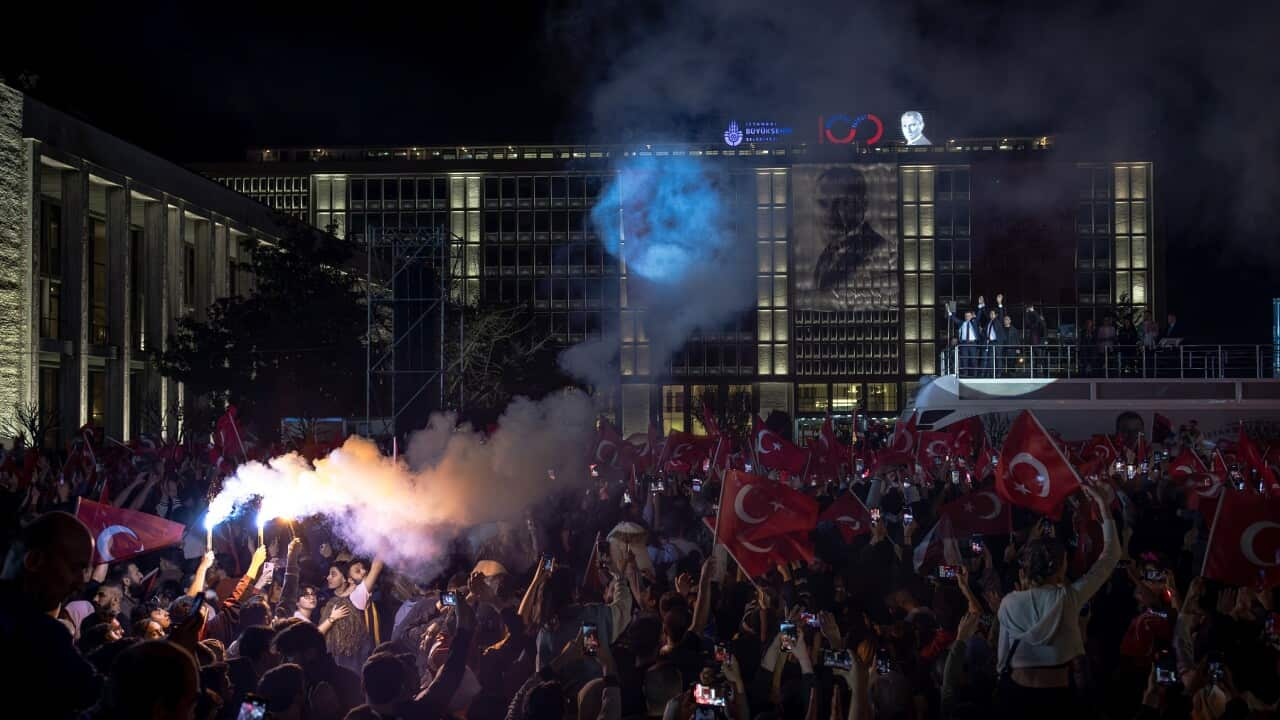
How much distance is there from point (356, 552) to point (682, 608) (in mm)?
3929

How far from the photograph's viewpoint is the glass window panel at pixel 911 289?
85.3 m

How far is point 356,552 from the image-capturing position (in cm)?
1129

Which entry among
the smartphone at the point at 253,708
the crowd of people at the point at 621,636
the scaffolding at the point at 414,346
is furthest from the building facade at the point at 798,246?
the smartphone at the point at 253,708

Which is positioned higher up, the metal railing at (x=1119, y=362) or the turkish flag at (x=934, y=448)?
the metal railing at (x=1119, y=362)

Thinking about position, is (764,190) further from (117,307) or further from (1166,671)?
(1166,671)

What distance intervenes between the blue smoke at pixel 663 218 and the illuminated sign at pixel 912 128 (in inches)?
540

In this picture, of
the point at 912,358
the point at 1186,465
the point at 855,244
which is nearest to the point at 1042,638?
the point at 1186,465

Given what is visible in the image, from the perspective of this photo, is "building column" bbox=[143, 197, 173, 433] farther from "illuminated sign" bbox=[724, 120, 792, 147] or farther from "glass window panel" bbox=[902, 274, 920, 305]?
"glass window panel" bbox=[902, 274, 920, 305]

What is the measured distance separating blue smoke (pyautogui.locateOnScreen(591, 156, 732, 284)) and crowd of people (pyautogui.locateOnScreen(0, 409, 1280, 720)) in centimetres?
4622

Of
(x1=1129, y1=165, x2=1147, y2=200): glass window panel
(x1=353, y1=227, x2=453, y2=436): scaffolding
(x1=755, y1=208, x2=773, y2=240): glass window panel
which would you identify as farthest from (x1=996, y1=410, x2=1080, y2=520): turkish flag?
(x1=1129, y1=165, x2=1147, y2=200): glass window panel

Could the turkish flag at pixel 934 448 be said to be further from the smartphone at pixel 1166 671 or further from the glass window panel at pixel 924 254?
the glass window panel at pixel 924 254

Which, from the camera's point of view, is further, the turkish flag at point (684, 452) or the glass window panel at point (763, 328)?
the glass window panel at point (763, 328)

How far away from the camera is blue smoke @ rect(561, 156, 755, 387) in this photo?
76125 mm

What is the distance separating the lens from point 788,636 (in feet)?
25.2
